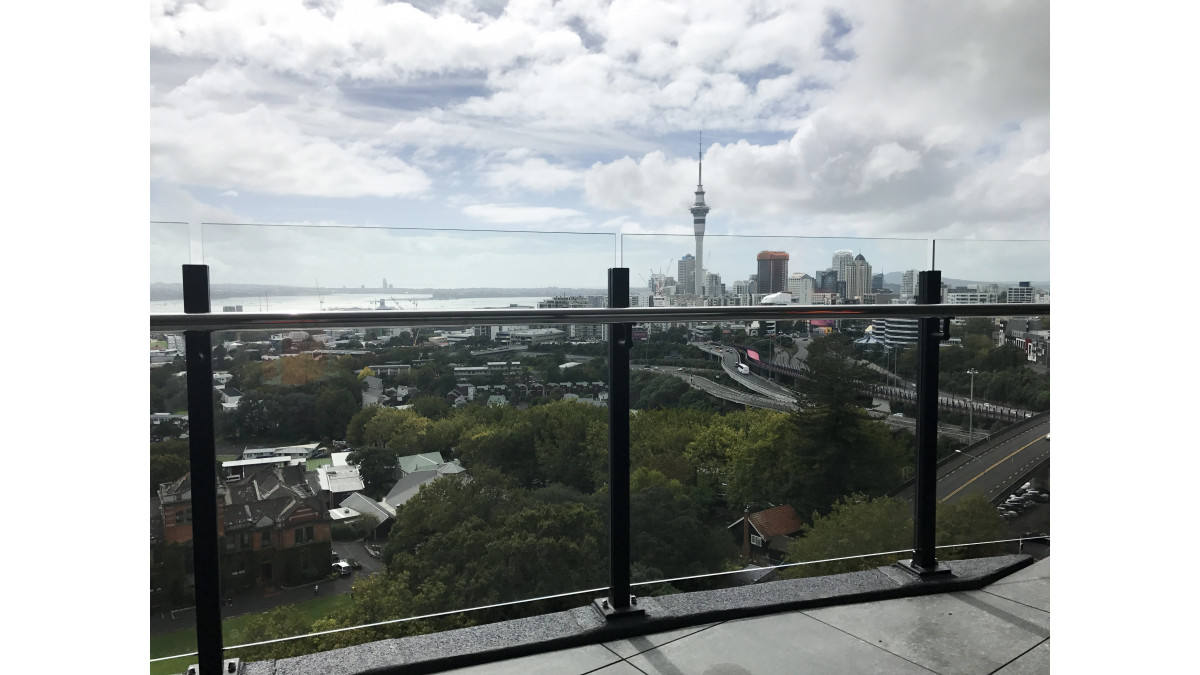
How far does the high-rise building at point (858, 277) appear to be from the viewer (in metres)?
2.02

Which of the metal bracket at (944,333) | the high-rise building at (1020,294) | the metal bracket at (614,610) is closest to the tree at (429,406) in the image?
the metal bracket at (614,610)

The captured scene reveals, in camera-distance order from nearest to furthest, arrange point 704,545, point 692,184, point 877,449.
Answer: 1. point 704,545
2. point 877,449
3. point 692,184

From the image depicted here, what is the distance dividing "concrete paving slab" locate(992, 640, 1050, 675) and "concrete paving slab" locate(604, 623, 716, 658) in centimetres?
69

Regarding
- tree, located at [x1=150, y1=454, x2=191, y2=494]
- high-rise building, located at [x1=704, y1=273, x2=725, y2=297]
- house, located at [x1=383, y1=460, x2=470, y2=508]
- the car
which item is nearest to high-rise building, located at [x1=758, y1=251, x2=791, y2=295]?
high-rise building, located at [x1=704, y1=273, x2=725, y2=297]

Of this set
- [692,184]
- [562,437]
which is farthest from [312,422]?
[692,184]

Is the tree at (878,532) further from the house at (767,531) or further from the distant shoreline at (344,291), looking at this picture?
the distant shoreline at (344,291)

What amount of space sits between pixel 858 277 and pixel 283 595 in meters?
1.73

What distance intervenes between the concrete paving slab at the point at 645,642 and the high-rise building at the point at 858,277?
1.02m

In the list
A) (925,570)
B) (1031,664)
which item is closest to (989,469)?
(925,570)

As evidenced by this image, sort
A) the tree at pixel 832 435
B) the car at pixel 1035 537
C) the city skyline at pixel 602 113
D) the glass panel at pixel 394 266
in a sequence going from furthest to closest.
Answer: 1. the city skyline at pixel 602 113
2. the car at pixel 1035 537
3. the tree at pixel 832 435
4. the glass panel at pixel 394 266
